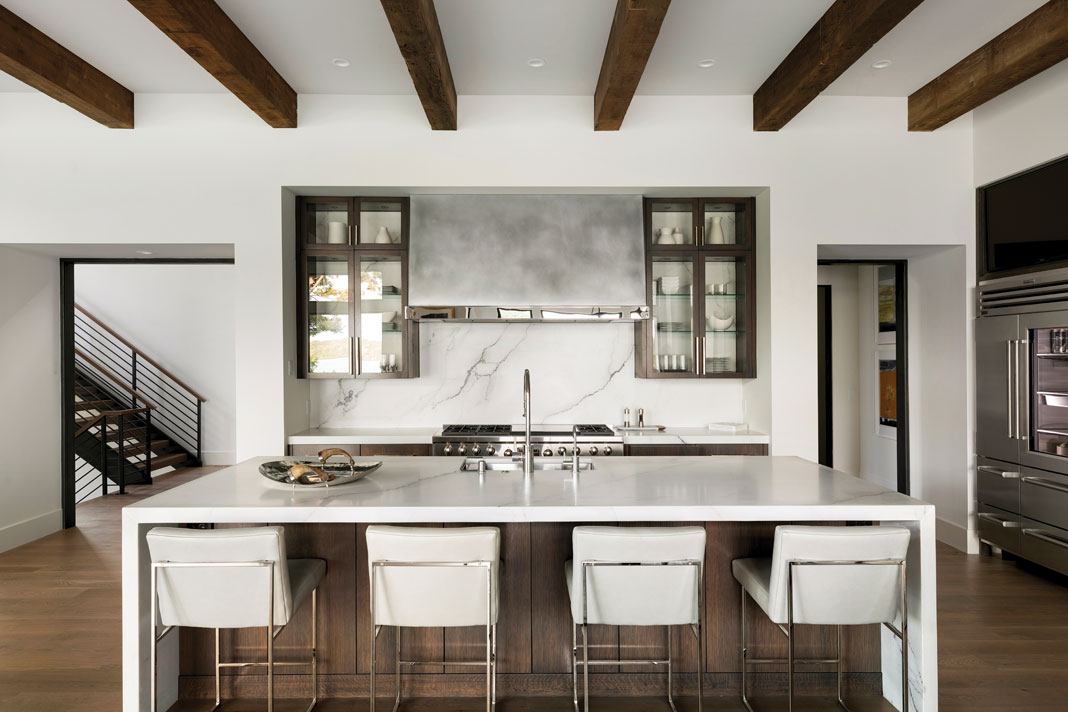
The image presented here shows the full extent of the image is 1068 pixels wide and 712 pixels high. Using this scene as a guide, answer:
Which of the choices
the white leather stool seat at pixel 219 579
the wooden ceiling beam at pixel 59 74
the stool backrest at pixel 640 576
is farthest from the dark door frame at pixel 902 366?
the wooden ceiling beam at pixel 59 74

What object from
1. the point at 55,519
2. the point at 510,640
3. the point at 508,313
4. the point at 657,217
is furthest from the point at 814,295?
the point at 55,519

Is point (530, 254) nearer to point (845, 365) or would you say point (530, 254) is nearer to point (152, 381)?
point (845, 365)

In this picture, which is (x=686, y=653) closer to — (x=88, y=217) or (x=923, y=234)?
(x=923, y=234)

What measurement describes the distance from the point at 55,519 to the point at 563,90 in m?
4.89

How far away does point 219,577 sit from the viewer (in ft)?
6.98

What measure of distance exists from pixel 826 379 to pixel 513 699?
4968mm

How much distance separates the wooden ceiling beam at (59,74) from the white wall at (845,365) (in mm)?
5881

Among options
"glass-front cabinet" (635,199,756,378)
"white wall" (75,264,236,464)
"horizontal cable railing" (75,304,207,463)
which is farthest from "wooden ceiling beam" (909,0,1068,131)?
"horizontal cable railing" (75,304,207,463)

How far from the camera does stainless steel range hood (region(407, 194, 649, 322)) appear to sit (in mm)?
4367

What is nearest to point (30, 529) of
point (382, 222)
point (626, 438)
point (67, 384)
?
point (67, 384)

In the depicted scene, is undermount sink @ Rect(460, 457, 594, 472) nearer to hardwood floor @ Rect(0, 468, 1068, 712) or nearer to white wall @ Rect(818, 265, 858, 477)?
hardwood floor @ Rect(0, 468, 1068, 712)

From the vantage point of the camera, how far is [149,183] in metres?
4.18

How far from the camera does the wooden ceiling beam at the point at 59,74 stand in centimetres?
315

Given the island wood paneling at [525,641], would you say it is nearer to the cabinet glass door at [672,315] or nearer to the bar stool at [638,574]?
the bar stool at [638,574]
